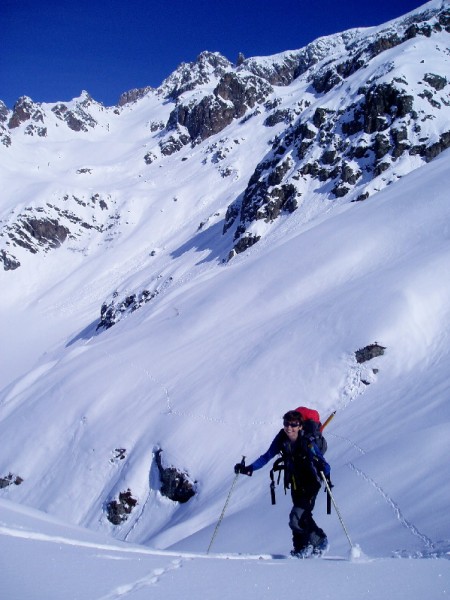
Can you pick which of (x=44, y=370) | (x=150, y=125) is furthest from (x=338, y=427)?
(x=150, y=125)

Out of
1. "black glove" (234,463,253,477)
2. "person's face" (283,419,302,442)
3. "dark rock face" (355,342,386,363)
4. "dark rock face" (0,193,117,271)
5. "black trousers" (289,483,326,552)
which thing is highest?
"dark rock face" (0,193,117,271)

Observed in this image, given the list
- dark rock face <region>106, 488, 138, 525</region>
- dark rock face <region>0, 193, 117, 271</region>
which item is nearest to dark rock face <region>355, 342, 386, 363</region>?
dark rock face <region>106, 488, 138, 525</region>

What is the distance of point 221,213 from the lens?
6781 cm

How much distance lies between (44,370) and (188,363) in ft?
47.1

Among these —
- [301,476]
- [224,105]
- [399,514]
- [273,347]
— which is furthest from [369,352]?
[224,105]

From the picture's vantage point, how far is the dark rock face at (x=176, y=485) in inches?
643

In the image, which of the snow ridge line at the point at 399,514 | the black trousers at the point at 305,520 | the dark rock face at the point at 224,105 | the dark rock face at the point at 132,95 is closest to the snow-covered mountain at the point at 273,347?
the snow ridge line at the point at 399,514

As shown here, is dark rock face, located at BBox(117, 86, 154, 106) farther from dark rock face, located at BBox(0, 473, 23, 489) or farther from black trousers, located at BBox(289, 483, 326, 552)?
black trousers, located at BBox(289, 483, 326, 552)

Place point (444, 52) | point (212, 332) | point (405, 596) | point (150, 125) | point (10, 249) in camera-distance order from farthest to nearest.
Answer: point (150, 125) → point (10, 249) → point (444, 52) → point (212, 332) → point (405, 596)

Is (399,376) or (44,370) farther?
(44,370)

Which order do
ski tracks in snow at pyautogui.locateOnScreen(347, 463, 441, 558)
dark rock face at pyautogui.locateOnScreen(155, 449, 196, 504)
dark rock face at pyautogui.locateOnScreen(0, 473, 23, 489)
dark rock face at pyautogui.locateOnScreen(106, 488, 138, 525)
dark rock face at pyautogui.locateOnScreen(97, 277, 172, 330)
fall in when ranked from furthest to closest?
dark rock face at pyautogui.locateOnScreen(97, 277, 172, 330) < dark rock face at pyautogui.locateOnScreen(0, 473, 23, 489) < dark rock face at pyautogui.locateOnScreen(106, 488, 138, 525) < dark rock face at pyautogui.locateOnScreen(155, 449, 196, 504) < ski tracks in snow at pyautogui.locateOnScreen(347, 463, 441, 558)

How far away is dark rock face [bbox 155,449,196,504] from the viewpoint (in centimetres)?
1634

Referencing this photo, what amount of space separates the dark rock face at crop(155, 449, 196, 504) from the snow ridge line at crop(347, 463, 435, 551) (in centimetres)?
893

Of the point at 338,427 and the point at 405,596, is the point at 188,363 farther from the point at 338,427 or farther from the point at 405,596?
the point at 405,596
